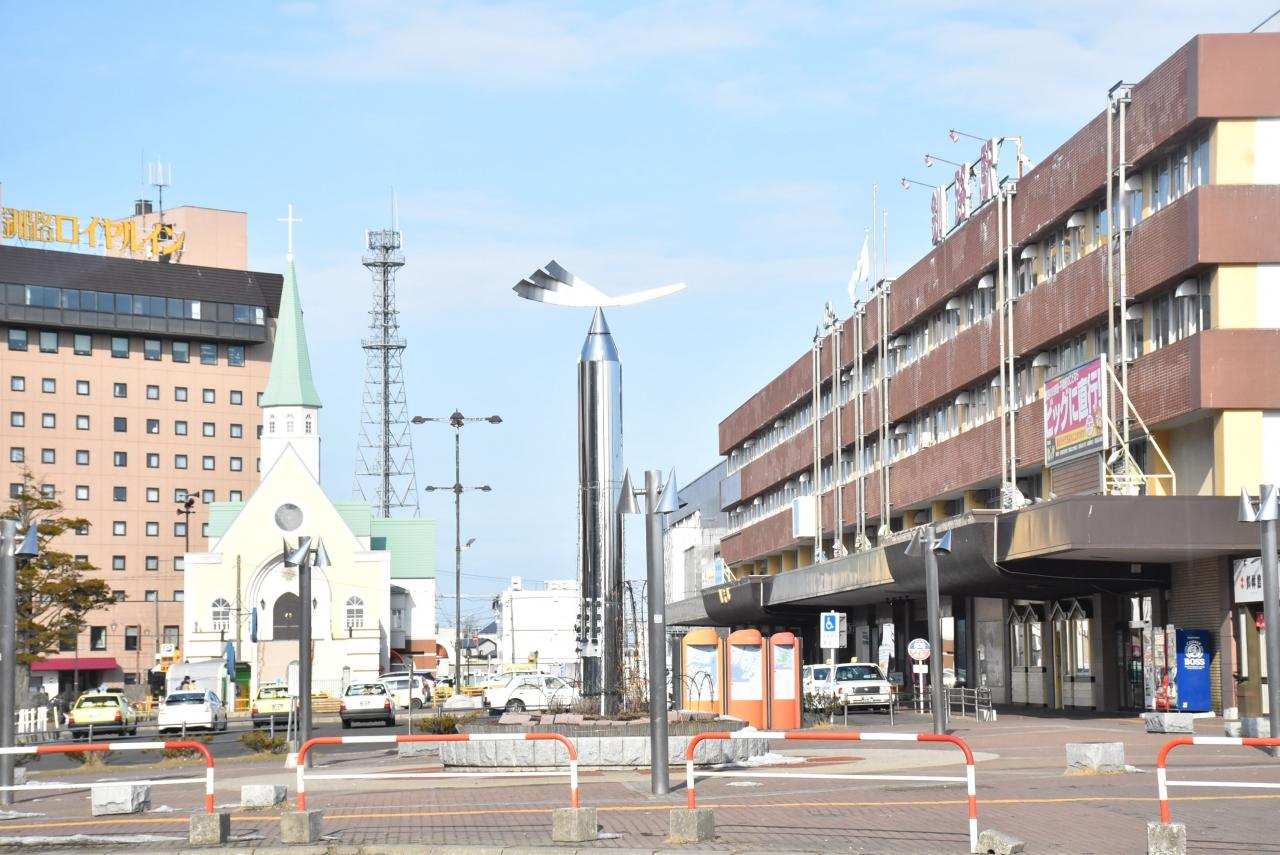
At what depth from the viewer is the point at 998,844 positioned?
13.5 m

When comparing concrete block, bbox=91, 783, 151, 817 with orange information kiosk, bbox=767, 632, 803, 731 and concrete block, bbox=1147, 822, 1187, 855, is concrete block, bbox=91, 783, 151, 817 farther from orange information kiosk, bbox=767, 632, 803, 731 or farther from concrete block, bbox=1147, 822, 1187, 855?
orange information kiosk, bbox=767, 632, 803, 731

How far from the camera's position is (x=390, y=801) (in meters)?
20.6

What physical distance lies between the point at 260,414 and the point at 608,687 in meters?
104

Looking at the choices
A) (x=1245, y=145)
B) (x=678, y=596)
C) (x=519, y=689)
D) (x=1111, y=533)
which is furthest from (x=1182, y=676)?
(x=678, y=596)

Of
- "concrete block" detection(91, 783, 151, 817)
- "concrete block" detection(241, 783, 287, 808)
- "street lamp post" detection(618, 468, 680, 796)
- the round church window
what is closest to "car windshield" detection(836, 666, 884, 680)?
"street lamp post" detection(618, 468, 680, 796)

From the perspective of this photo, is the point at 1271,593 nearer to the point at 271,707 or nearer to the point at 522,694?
the point at 522,694

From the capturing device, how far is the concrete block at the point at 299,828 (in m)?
15.0

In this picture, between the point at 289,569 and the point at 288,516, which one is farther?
the point at 288,516

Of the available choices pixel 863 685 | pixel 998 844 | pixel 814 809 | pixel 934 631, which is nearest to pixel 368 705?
pixel 863 685

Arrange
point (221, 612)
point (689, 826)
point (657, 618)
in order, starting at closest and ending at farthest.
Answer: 1. point (689, 826)
2. point (657, 618)
3. point (221, 612)

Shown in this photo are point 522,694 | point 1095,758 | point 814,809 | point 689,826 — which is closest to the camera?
point 689,826

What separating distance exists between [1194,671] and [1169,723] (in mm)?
7190

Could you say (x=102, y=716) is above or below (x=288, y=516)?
below

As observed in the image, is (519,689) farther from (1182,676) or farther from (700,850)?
(700,850)
